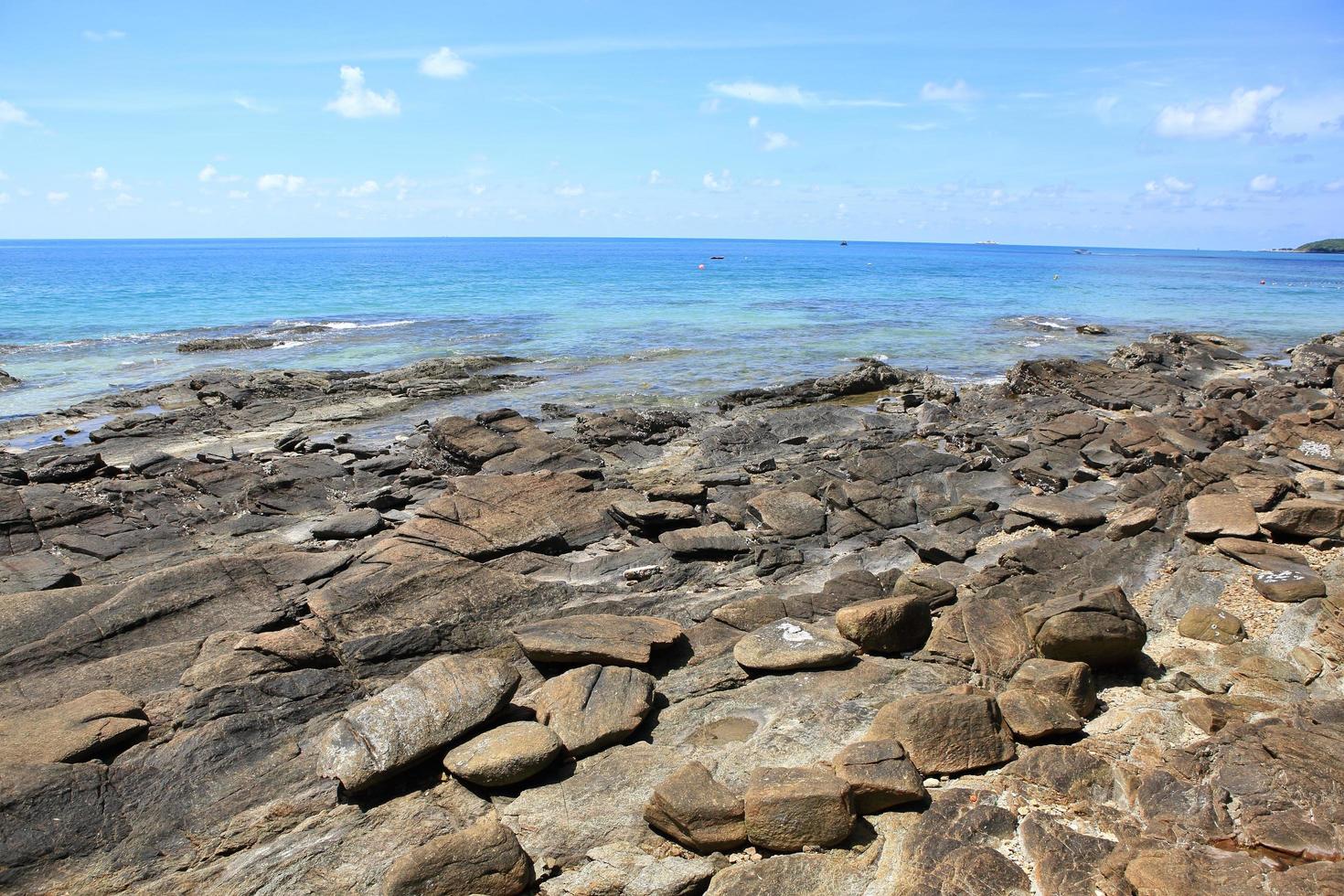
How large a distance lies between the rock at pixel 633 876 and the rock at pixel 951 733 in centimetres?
181

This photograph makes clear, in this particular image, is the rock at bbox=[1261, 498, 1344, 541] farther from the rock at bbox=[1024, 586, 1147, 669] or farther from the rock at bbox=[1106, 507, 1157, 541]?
the rock at bbox=[1024, 586, 1147, 669]

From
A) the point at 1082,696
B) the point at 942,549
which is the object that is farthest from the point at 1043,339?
the point at 1082,696

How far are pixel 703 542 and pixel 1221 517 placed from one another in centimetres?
605

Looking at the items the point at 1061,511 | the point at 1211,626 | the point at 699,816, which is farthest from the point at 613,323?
the point at 699,816

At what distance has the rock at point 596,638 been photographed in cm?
782

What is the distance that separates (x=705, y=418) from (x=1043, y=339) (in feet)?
72.7

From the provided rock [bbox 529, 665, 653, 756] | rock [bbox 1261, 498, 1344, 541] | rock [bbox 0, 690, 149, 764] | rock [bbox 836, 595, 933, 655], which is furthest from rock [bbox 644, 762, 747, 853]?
rock [bbox 1261, 498, 1344, 541]

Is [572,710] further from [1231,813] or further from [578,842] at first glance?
[1231,813]

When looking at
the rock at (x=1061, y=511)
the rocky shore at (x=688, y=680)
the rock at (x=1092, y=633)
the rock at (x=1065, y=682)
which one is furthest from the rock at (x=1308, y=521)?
the rock at (x=1065, y=682)

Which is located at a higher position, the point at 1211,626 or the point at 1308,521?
the point at 1308,521

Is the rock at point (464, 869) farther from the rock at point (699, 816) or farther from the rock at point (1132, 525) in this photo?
the rock at point (1132, 525)

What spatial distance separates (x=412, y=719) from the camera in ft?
21.0

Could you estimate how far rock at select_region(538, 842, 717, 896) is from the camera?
523cm

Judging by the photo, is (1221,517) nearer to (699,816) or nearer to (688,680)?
(688,680)
